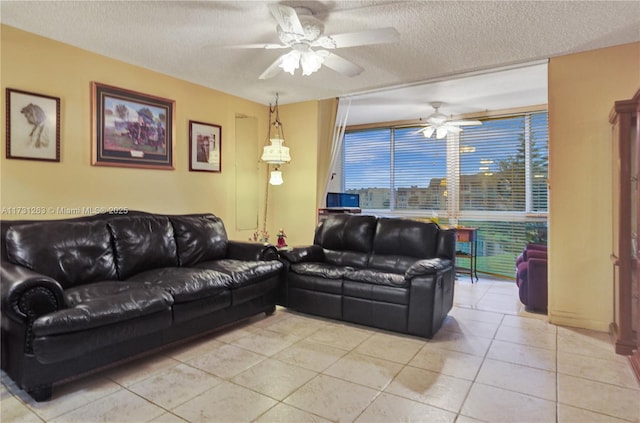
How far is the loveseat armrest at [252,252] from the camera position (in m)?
3.84

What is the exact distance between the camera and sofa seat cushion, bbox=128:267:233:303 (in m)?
2.78

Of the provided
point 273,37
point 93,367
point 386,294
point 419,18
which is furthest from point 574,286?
point 93,367

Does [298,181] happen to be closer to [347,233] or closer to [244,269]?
[347,233]

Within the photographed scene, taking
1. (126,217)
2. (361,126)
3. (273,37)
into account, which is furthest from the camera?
(361,126)

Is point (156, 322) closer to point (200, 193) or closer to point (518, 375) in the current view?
point (200, 193)

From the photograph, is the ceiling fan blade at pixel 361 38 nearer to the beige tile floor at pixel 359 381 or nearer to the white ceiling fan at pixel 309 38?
the white ceiling fan at pixel 309 38

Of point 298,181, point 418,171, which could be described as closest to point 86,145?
point 298,181

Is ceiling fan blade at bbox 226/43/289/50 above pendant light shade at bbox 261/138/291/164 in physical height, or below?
above

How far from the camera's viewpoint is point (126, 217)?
134 inches

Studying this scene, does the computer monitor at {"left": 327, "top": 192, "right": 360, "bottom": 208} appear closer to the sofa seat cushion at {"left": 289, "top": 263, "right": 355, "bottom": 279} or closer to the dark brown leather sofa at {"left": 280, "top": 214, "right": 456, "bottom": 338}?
the dark brown leather sofa at {"left": 280, "top": 214, "right": 456, "bottom": 338}

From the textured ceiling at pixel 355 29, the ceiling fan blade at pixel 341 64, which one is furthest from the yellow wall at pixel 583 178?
the ceiling fan blade at pixel 341 64

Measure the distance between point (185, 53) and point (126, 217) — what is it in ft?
5.27

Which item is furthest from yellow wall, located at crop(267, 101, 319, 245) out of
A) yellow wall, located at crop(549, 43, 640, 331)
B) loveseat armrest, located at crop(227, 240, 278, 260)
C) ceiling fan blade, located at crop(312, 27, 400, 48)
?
yellow wall, located at crop(549, 43, 640, 331)

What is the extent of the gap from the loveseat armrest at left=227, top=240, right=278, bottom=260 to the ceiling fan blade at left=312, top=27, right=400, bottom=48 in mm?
2050
